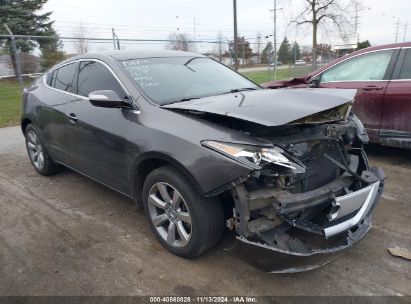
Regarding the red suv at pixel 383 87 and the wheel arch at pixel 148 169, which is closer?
the wheel arch at pixel 148 169

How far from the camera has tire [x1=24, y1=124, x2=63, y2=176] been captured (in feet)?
16.4

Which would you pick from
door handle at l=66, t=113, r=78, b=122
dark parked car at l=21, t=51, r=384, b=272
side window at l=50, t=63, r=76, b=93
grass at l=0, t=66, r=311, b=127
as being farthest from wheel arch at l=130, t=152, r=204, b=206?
grass at l=0, t=66, r=311, b=127

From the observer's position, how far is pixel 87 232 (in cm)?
361

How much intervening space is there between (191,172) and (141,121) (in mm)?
785

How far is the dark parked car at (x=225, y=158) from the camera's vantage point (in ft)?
8.43

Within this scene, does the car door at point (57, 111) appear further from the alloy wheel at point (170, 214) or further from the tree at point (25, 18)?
the tree at point (25, 18)

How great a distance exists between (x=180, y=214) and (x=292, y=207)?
89cm

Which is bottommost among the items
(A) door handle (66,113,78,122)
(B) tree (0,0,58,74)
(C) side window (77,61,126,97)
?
(A) door handle (66,113,78,122)

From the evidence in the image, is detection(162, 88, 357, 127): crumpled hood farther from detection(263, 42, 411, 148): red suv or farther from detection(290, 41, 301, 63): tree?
detection(290, 41, 301, 63): tree

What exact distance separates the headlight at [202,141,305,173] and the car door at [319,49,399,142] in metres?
3.25

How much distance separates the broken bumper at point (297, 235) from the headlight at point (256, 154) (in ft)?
0.69

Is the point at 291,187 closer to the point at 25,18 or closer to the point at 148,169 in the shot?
the point at 148,169

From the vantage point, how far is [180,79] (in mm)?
3760

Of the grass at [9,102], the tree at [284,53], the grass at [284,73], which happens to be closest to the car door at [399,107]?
the grass at [9,102]
